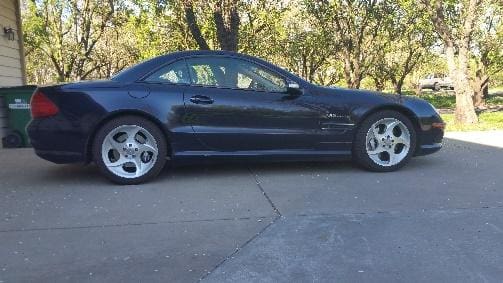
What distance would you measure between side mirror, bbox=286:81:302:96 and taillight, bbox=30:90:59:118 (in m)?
2.48

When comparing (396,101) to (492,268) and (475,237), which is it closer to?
(475,237)

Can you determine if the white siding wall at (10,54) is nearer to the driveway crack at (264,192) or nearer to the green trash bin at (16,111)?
the green trash bin at (16,111)

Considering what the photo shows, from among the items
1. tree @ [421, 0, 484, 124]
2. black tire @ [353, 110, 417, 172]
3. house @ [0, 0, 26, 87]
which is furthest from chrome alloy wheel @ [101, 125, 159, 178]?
tree @ [421, 0, 484, 124]

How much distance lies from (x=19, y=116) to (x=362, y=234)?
698 centimetres

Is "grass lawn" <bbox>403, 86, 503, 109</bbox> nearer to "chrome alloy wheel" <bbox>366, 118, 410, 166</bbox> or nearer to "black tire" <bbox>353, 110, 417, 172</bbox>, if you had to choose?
"chrome alloy wheel" <bbox>366, 118, 410, 166</bbox>

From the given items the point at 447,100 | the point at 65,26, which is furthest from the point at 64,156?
the point at 447,100

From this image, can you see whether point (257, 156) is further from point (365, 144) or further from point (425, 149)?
point (425, 149)

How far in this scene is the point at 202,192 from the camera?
15.5ft

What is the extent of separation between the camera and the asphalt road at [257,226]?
2891 millimetres

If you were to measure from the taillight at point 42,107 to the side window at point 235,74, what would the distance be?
149 cm

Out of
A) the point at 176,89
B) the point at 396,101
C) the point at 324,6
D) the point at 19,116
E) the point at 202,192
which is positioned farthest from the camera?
the point at 324,6

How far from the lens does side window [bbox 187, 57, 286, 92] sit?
5.37 meters

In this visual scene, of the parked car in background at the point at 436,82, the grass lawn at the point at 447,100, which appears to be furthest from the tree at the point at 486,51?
the parked car in background at the point at 436,82

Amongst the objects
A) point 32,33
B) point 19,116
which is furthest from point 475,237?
point 32,33
